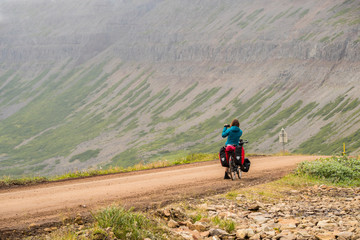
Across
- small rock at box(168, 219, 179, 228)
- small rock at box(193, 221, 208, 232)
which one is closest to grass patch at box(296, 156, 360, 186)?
small rock at box(193, 221, 208, 232)

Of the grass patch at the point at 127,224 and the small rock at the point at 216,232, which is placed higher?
the grass patch at the point at 127,224

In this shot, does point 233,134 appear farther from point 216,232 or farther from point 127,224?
point 127,224

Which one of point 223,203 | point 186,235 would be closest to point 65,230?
point 186,235

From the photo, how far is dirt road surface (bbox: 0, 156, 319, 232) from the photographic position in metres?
11.9

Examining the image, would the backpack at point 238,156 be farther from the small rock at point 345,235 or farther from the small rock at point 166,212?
the small rock at point 345,235

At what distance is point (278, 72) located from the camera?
17588cm

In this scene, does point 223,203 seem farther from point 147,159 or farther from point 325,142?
point 147,159

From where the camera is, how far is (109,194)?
15008 millimetres

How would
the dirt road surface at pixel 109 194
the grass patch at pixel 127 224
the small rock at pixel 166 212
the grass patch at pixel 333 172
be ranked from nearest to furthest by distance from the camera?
the grass patch at pixel 127 224, the small rock at pixel 166 212, the dirt road surface at pixel 109 194, the grass patch at pixel 333 172

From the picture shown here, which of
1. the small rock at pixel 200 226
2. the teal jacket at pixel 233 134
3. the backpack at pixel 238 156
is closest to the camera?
the small rock at pixel 200 226

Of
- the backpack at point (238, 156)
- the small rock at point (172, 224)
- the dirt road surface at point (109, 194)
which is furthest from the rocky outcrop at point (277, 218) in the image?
the backpack at point (238, 156)

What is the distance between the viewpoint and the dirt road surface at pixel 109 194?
11909mm

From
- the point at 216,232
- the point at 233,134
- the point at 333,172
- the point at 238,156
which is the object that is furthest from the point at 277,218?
the point at 333,172

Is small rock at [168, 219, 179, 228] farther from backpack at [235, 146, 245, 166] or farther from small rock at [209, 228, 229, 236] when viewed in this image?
backpack at [235, 146, 245, 166]
